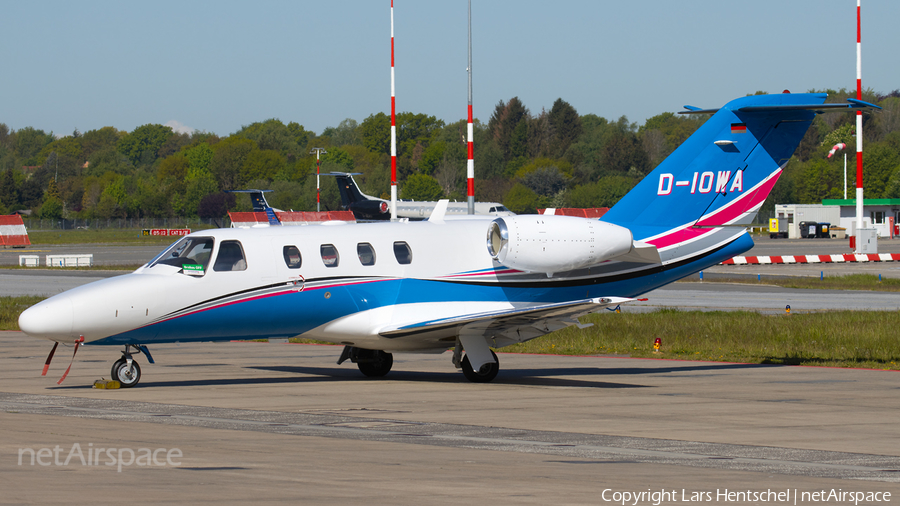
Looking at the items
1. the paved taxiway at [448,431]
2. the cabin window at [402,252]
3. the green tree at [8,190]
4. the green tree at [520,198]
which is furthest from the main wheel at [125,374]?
the green tree at [8,190]

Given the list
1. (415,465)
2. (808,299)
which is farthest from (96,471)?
(808,299)

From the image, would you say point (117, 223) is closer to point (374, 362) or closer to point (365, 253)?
point (374, 362)

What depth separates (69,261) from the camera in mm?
65062

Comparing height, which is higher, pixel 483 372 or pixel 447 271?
pixel 447 271

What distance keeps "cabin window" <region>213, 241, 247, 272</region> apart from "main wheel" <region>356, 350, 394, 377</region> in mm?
3527

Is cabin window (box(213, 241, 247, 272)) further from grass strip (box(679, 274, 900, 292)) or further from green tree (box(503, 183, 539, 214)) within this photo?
green tree (box(503, 183, 539, 214))

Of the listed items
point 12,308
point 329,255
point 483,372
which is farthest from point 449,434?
point 12,308

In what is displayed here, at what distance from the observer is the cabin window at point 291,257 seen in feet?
61.9

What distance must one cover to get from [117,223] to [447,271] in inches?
5836

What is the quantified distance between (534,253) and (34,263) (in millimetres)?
53450

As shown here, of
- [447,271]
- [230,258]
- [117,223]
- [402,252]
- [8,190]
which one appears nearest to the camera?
[230,258]

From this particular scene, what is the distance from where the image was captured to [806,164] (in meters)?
160

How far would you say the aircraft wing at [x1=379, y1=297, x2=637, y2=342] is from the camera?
1811 centimetres

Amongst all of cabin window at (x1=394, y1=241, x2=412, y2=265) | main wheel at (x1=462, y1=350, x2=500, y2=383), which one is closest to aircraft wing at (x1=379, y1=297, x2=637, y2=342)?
main wheel at (x1=462, y1=350, x2=500, y2=383)
